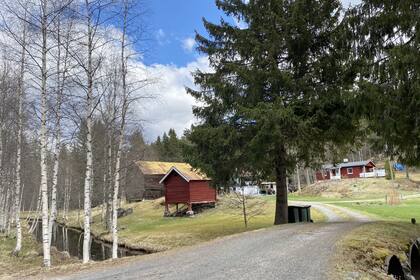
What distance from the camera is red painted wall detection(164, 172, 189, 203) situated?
39656mm

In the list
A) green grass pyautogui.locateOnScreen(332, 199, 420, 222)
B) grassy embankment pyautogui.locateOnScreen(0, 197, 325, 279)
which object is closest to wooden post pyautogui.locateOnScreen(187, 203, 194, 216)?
grassy embankment pyautogui.locateOnScreen(0, 197, 325, 279)

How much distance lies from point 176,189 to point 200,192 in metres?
2.36

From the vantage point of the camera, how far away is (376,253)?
400 inches

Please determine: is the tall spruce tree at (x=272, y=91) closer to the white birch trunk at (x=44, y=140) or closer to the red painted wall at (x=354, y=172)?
the white birch trunk at (x=44, y=140)

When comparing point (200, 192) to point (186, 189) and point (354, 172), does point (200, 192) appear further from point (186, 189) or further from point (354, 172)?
point (354, 172)

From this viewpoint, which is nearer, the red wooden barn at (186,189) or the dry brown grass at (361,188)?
the red wooden barn at (186,189)

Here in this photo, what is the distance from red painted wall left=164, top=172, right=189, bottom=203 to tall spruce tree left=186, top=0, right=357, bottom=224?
67.2 feet

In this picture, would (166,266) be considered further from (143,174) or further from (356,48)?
(143,174)

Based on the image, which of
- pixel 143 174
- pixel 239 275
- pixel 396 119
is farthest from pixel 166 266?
pixel 143 174

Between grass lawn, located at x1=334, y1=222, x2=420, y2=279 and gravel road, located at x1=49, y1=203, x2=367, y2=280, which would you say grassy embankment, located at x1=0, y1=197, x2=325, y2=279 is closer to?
gravel road, located at x1=49, y1=203, x2=367, y2=280

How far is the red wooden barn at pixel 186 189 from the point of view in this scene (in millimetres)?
39406

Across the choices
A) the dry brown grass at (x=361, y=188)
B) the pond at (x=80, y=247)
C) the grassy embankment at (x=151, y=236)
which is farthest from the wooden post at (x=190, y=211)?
the dry brown grass at (x=361, y=188)

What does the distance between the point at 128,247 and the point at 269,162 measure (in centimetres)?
1120

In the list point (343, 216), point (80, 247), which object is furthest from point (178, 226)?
point (343, 216)
